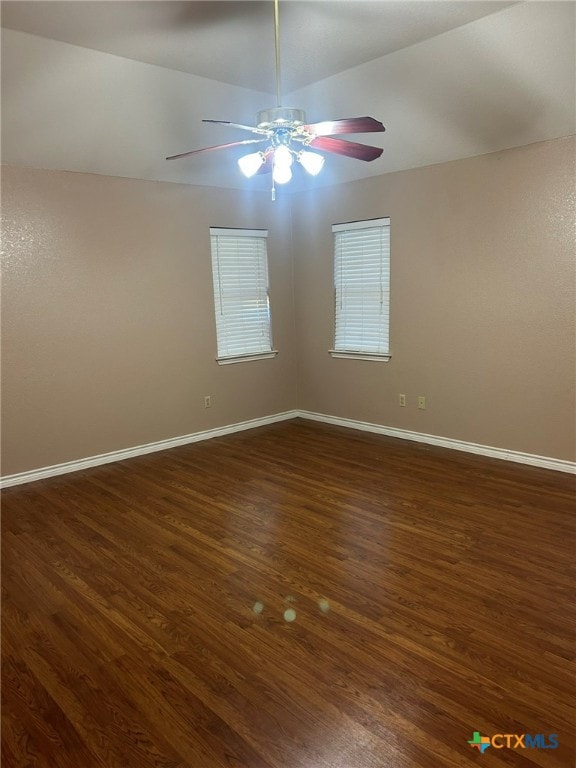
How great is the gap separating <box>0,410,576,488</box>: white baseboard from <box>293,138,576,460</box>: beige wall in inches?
2.8

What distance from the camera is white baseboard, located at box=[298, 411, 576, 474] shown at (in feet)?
14.3

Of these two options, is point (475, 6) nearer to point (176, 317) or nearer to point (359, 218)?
point (359, 218)

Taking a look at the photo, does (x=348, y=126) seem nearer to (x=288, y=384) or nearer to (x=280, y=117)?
(x=280, y=117)

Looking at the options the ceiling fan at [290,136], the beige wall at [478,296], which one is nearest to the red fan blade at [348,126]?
the ceiling fan at [290,136]

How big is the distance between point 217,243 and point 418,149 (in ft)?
7.19

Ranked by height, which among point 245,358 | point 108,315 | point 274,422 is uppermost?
point 108,315

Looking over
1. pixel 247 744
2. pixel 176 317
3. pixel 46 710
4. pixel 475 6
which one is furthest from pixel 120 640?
pixel 475 6

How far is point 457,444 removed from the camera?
497cm

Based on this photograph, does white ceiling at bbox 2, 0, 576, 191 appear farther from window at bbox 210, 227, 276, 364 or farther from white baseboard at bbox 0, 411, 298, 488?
white baseboard at bbox 0, 411, 298, 488

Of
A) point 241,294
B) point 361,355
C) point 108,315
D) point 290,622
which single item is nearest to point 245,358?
point 241,294

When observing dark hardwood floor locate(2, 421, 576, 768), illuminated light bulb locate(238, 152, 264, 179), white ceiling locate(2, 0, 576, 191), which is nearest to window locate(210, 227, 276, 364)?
white ceiling locate(2, 0, 576, 191)

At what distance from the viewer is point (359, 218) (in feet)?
17.7

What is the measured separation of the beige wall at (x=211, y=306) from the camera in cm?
423

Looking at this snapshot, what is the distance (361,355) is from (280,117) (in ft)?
11.1
